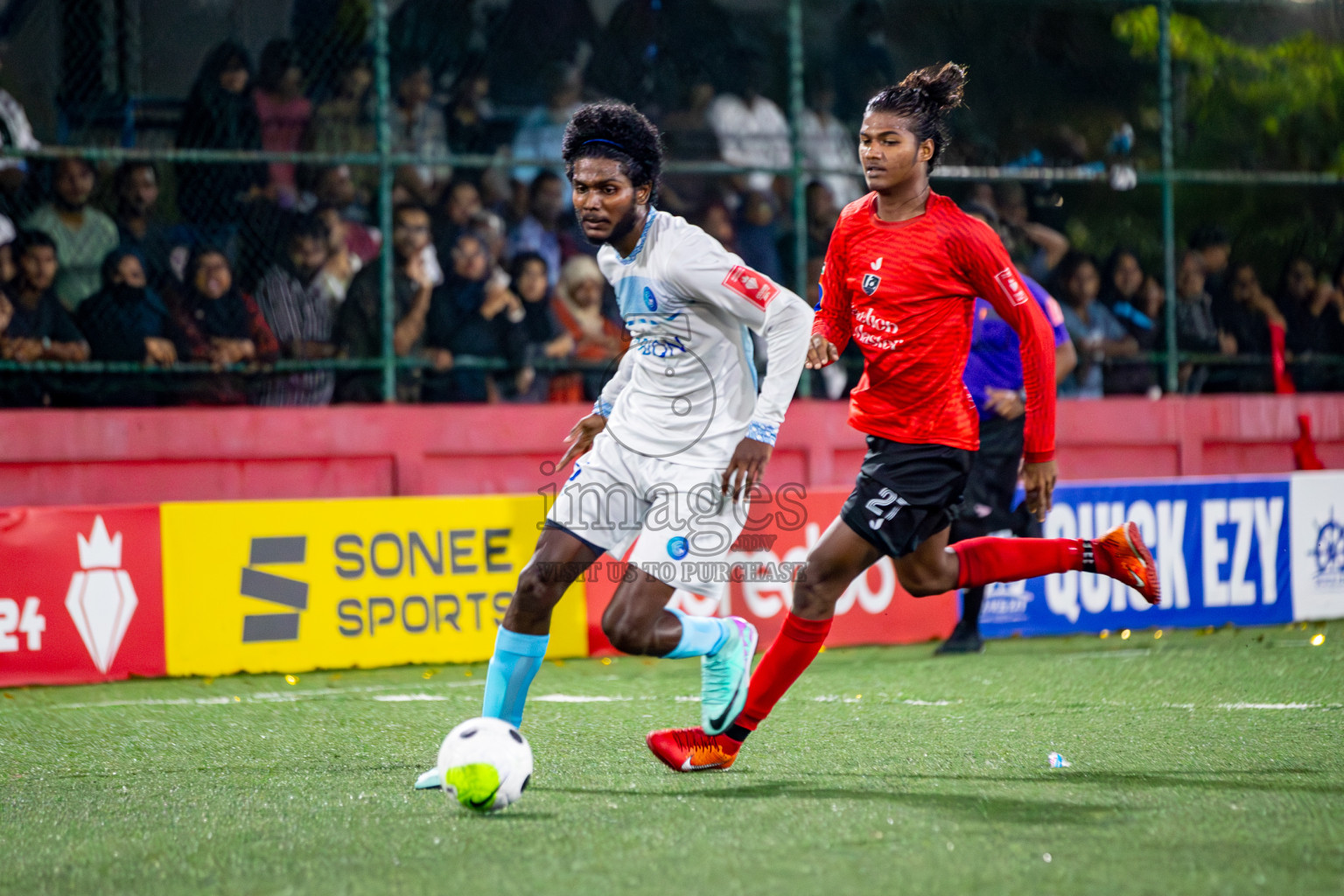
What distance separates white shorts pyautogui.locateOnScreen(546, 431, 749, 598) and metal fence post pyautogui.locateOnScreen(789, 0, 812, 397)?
5525mm

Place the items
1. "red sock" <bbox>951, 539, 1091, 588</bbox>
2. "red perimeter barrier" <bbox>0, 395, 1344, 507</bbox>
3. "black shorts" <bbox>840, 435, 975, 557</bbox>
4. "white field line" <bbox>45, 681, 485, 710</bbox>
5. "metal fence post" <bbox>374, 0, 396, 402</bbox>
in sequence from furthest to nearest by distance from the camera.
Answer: "metal fence post" <bbox>374, 0, 396, 402</bbox>
"red perimeter barrier" <bbox>0, 395, 1344, 507</bbox>
"white field line" <bbox>45, 681, 485, 710</bbox>
"red sock" <bbox>951, 539, 1091, 588</bbox>
"black shorts" <bbox>840, 435, 975, 557</bbox>

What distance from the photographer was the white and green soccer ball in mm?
4277

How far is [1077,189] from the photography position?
12.0m

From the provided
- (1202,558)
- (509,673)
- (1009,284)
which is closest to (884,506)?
(1009,284)

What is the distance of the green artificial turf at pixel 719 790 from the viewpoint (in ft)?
11.8

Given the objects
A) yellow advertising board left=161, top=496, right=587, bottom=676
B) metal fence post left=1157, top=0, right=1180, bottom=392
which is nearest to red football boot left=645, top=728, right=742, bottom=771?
yellow advertising board left=161, top=496, right=587, bottom=676

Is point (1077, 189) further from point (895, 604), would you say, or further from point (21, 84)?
point (21, 84)

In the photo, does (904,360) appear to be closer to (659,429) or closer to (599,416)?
(659,429)

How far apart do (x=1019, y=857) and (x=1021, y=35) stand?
969 centimetres

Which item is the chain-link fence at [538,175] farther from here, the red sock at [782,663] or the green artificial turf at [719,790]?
the red sock at [782,663]

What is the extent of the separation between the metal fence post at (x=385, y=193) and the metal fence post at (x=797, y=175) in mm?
2672

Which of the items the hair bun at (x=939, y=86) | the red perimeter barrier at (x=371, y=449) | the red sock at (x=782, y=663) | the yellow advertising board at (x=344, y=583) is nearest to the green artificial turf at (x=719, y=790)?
the red sock at (x=782, y=663)

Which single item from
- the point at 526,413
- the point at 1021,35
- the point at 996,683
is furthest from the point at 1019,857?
the point at 1021,35

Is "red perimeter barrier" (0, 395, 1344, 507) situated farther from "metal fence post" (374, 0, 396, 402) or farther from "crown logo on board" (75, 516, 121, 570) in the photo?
"crown logo on board" (75, 516, 121, 570)
